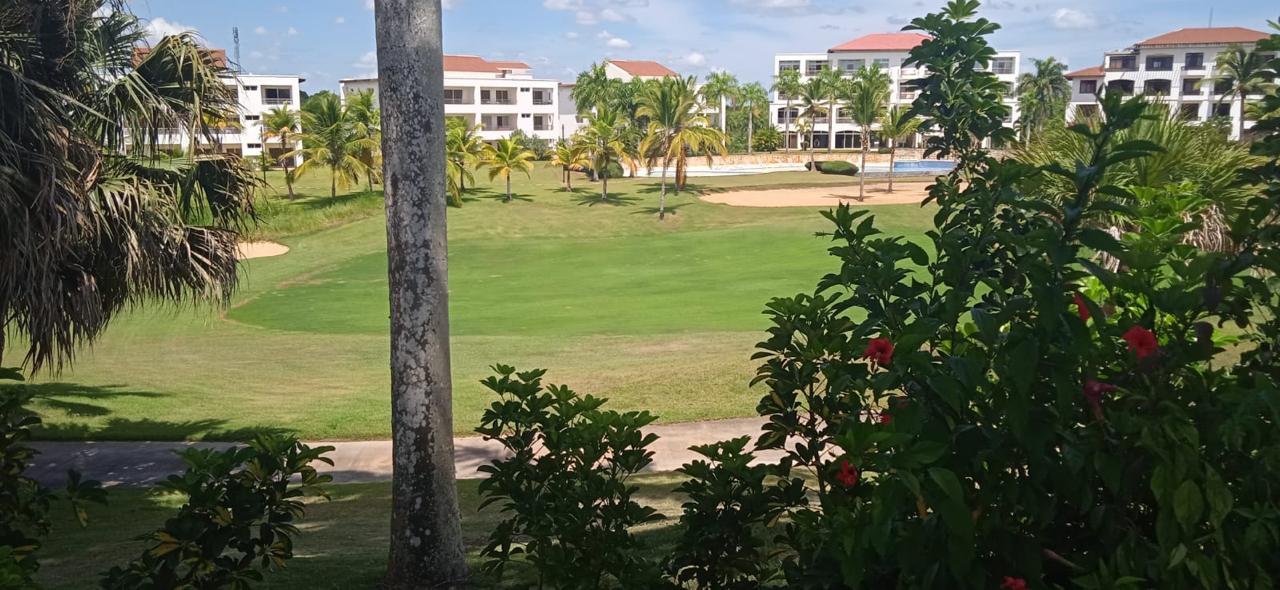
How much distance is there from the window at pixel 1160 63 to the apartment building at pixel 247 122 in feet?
241

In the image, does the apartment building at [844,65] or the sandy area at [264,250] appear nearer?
the sandy area at [264,250]

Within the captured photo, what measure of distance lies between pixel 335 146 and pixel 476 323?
30877mm

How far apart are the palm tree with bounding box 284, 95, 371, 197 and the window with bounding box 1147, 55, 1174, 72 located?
239ft

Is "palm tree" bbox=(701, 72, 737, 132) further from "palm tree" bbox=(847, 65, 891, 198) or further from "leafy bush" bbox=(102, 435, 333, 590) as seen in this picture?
"leafy bush" bbox=(102, 435, 333, 590)

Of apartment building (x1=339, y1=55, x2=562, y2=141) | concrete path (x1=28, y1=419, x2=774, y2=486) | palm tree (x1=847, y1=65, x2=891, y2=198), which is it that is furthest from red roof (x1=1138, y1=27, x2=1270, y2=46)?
concrete path (x1=28, y1=419, x2=774, y2=486)

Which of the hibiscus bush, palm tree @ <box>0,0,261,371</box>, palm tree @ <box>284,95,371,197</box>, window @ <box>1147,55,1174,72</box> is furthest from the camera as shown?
window @ <box>1147,55,1174,72</box>

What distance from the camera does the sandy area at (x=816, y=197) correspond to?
52625 mm

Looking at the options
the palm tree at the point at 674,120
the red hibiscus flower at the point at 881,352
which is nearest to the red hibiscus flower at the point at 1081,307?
the red hibiscus flower at the point at 881,352

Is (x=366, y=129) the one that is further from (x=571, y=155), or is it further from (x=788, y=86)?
(x=788, y=86)

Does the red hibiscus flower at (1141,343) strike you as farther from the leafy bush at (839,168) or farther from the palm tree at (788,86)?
the palm tree at (788,86)

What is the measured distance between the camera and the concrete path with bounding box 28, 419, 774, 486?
37.2 ft

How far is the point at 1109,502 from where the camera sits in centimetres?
311

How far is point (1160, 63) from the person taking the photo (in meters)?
91.2

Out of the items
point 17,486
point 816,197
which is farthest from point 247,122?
point 17,486
